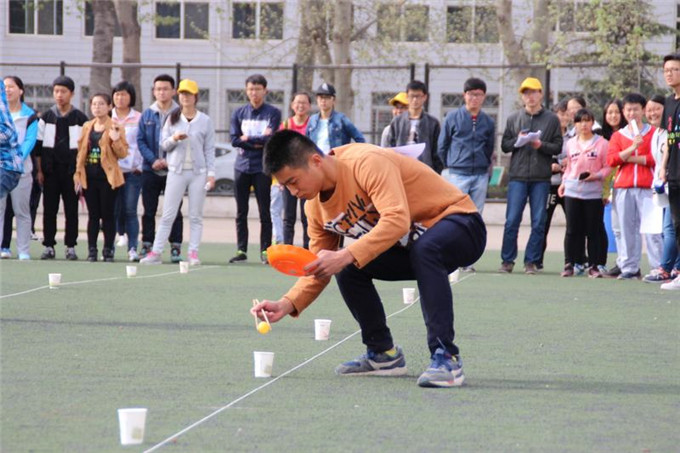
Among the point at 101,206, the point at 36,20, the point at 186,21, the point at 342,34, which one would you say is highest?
the point at 186,21

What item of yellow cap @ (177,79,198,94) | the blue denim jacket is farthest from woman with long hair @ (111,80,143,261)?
the blue denim jacket

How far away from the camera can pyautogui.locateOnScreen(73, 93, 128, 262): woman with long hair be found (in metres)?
13.8

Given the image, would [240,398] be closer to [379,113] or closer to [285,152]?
[285,152]

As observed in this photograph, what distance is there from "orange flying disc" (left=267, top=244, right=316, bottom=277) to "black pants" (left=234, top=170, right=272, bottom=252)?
855 centimetres

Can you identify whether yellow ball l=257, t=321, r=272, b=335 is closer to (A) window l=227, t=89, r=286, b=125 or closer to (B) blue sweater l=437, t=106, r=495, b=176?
(B) blue sweater l=437, t=106, r=495, b=176

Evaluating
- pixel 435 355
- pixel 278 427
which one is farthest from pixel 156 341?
pixel 278 427

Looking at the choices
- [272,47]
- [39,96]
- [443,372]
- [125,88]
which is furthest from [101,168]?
[272,47]

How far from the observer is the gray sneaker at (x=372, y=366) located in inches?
250

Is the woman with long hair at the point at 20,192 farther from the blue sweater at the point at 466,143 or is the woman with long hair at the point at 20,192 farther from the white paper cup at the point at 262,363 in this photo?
the white paper cup at the point at 262,363

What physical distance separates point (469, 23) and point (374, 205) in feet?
104

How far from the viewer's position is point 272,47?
107 ft

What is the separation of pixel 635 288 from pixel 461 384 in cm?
619

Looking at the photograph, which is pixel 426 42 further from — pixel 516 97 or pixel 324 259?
pixel 324 259

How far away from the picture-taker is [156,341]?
743 centimetres
